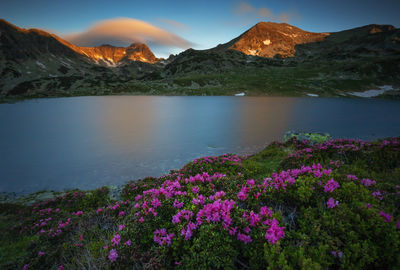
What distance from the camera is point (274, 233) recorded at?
11.0 ft

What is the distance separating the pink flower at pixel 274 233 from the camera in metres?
3.24

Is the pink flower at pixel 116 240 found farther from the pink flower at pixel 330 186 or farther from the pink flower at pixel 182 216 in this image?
the pink flower at pixel 330 186

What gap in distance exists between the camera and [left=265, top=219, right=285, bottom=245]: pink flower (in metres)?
3.24

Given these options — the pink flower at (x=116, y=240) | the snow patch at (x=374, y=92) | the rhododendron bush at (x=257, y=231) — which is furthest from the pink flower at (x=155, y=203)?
the snow patch at (x=374, y=92)

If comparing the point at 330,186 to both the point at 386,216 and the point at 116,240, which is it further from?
the point at 116,240

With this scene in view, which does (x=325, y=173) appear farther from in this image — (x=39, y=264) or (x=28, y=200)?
(x=28, y=200)

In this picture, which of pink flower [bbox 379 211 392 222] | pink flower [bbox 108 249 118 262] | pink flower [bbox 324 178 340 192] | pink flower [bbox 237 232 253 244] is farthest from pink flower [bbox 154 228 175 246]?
pink flower [bbox 379 211 392 222]

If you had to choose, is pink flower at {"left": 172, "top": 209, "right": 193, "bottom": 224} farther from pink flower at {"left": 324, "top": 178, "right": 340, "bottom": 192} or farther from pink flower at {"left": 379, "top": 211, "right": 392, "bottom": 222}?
pink flower at {"left": 379, "top": 211, "right": 392, "bottom": 222}

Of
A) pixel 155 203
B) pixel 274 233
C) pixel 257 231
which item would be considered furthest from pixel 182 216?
pixel 274 233

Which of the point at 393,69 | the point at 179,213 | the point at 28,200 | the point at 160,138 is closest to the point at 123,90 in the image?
the point at 160,138

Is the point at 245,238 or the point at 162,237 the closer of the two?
the point at 245,238

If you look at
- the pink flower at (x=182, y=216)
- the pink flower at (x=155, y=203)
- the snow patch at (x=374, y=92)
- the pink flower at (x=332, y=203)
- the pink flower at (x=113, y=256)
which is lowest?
the pink flower at (x=113, y=256)

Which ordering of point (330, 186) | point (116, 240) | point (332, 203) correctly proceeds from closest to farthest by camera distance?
point (332, 203)
point (116, 240)
point (330, 186)

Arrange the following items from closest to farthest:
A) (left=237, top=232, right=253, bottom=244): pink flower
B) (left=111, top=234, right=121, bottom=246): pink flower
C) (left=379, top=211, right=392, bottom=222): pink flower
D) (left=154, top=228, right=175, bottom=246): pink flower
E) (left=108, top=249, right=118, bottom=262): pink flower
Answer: (left=237, top=232, right=253, bottom=244): pink flower < (left=379, top=211, right=392, bottom=222): pink flower < (left=154, top=228, right=175, bottom=246): pink flower < (left=108, top=249, right=118, bottom=262): pink flower < (left=111, top=234, right=121, bottom=246): pink flower
